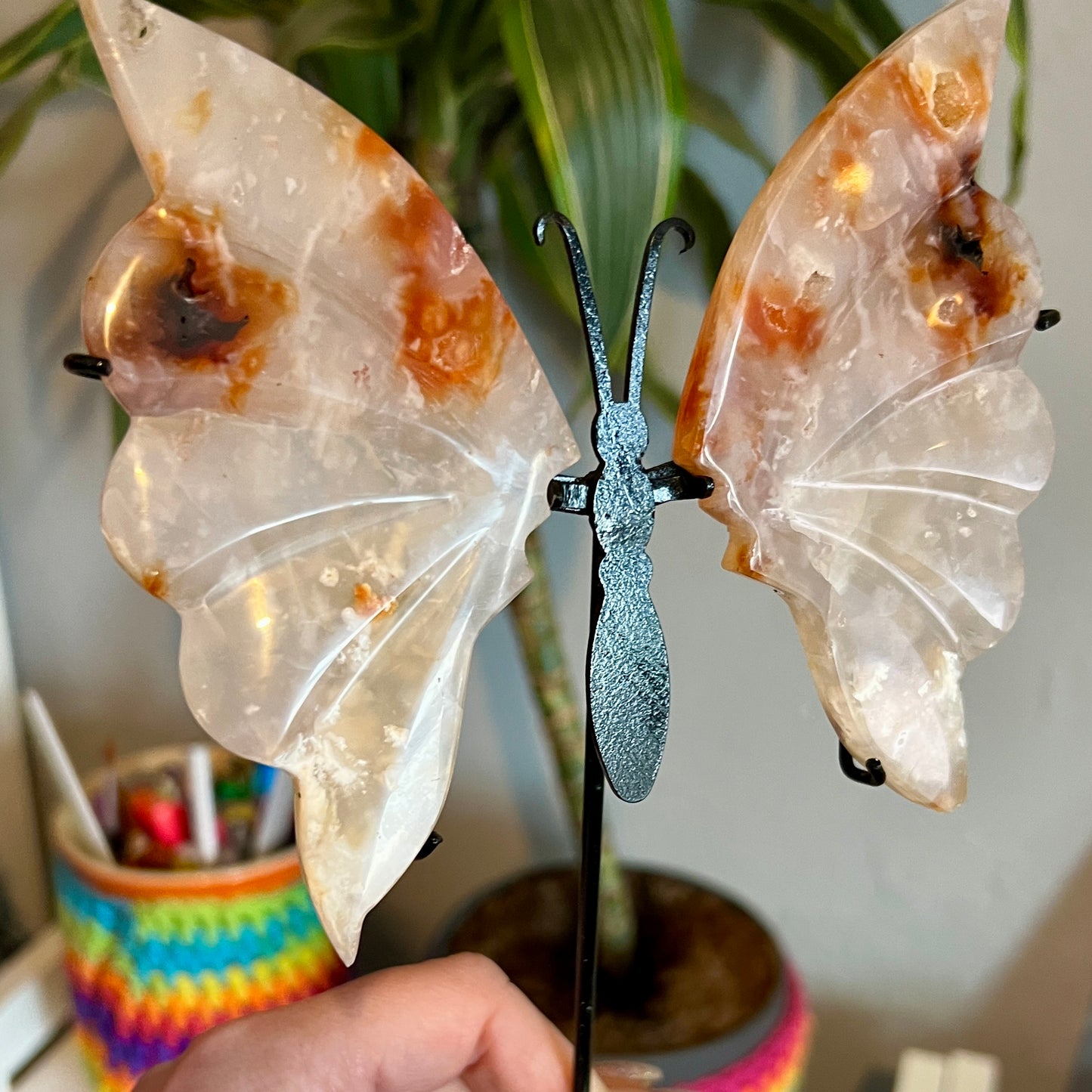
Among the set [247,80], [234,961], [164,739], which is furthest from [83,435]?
[247,80]

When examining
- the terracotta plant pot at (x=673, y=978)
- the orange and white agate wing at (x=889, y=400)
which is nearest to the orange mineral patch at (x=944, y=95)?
the orange and white agate wing at (x=889, y=400)

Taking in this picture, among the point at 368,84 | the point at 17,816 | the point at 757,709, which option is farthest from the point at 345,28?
the point at 17,816

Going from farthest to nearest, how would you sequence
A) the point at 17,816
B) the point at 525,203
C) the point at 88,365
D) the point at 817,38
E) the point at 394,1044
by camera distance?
the point at 17,816, the point at 525,203, the point at 817,38, the point at 394,1044, the point at 88,365

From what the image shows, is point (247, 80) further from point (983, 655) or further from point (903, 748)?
point (983, 655)

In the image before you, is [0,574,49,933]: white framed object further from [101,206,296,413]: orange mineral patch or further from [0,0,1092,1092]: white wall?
[101,206,296,413]: orange mineral patch

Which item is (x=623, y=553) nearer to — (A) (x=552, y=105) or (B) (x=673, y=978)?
(A) (x=552, y=105)

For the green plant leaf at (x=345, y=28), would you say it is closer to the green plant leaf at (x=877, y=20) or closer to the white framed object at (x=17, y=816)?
the green plant leaf at (x=877, y=20)

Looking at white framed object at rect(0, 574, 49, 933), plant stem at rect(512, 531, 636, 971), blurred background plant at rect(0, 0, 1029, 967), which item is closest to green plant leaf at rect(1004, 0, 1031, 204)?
blurred background plant at rect(0, 0, 1029, 967)

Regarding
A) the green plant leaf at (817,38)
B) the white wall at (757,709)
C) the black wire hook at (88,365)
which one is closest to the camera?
the black wire hook at (88,365)
